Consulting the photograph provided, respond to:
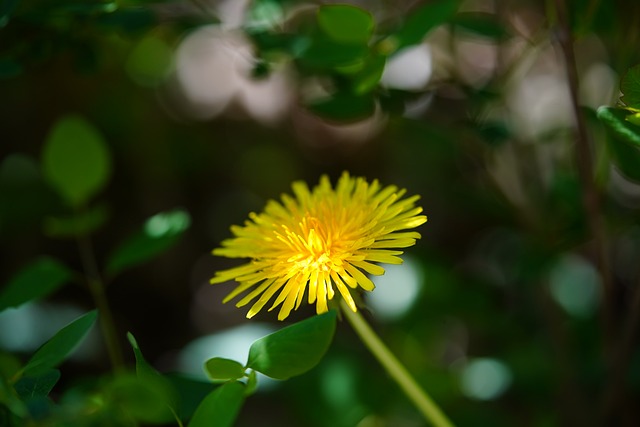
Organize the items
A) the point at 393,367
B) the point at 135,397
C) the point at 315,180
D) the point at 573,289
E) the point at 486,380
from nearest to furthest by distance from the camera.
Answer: the point at 135,397 < the point at 393,367 < the point at 486,380 < the point at 573,289 < the point at 315,180

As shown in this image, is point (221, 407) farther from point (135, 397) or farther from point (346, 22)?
point (346, 22)

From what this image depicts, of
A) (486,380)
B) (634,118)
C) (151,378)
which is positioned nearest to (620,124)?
(634,118)

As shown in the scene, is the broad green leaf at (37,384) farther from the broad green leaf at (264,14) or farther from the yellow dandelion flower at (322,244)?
the broad green leaf at (264,14)

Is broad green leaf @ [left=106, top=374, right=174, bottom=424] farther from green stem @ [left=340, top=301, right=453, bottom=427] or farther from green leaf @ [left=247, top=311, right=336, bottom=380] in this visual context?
green stem @ [left=340, top=301, right=453, bottom=427]

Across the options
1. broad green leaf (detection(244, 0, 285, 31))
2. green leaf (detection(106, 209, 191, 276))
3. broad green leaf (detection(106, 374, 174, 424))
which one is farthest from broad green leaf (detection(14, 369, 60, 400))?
broad green leaf (detection(244, 0, 285, 31))

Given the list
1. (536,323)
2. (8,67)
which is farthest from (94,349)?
(536,323)

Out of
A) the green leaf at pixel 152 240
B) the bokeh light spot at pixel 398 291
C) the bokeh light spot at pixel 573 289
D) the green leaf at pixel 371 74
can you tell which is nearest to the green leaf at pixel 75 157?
the green leaf at pixel 152 240
